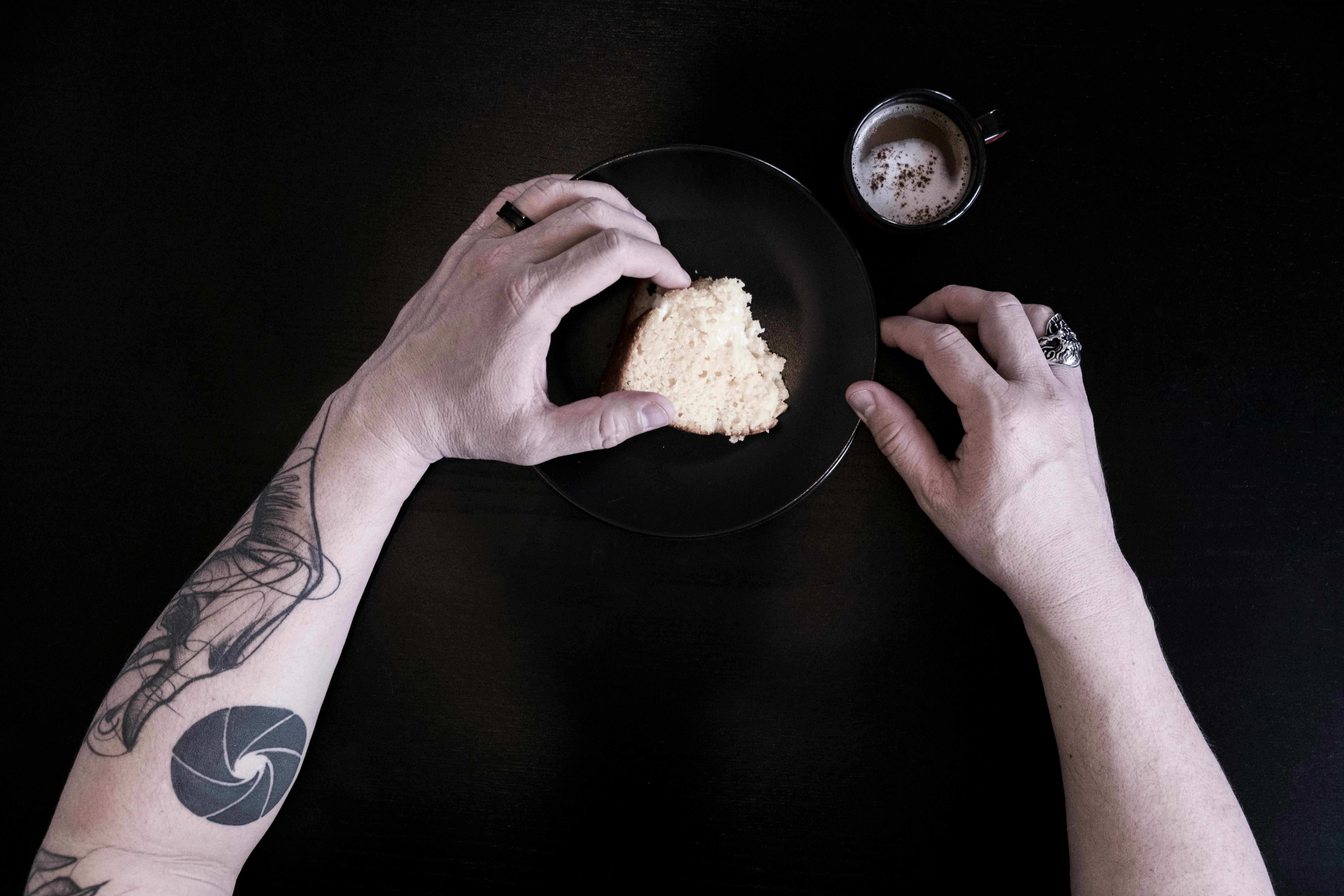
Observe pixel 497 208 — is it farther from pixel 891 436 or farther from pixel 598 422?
pixel 891 436

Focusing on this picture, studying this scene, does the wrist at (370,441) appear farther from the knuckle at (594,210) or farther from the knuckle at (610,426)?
the knuckle at (594,210)

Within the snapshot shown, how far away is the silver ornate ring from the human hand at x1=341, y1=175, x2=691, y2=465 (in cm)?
69

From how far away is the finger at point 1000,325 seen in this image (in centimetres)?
114

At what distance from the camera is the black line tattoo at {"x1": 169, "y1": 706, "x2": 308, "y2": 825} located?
104cm

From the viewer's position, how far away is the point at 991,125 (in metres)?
1.17

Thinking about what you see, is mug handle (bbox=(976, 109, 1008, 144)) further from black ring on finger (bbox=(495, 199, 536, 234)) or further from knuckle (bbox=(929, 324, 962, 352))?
black ring on finger (bbox=(495, 199, 536, 234))

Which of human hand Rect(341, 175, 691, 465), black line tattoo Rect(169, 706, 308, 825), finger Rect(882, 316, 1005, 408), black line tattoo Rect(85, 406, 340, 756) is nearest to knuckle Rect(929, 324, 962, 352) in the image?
finger Rect(882, 316, 1005, 408)

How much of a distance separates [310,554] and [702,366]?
2.57 feet

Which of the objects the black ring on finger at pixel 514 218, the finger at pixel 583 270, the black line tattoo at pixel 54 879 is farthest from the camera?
the black ring on finger at pixel 514 218

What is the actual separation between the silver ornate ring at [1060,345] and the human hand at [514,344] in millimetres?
689

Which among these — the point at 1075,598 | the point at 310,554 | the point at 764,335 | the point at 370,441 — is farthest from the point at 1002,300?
the point at 310,554

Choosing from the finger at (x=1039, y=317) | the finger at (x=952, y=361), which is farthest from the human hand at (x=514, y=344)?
the finger at (x=1039, y=317)

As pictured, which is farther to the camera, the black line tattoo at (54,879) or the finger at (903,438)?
the finger at (903,438)

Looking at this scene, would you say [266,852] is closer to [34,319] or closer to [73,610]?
[73,610]
